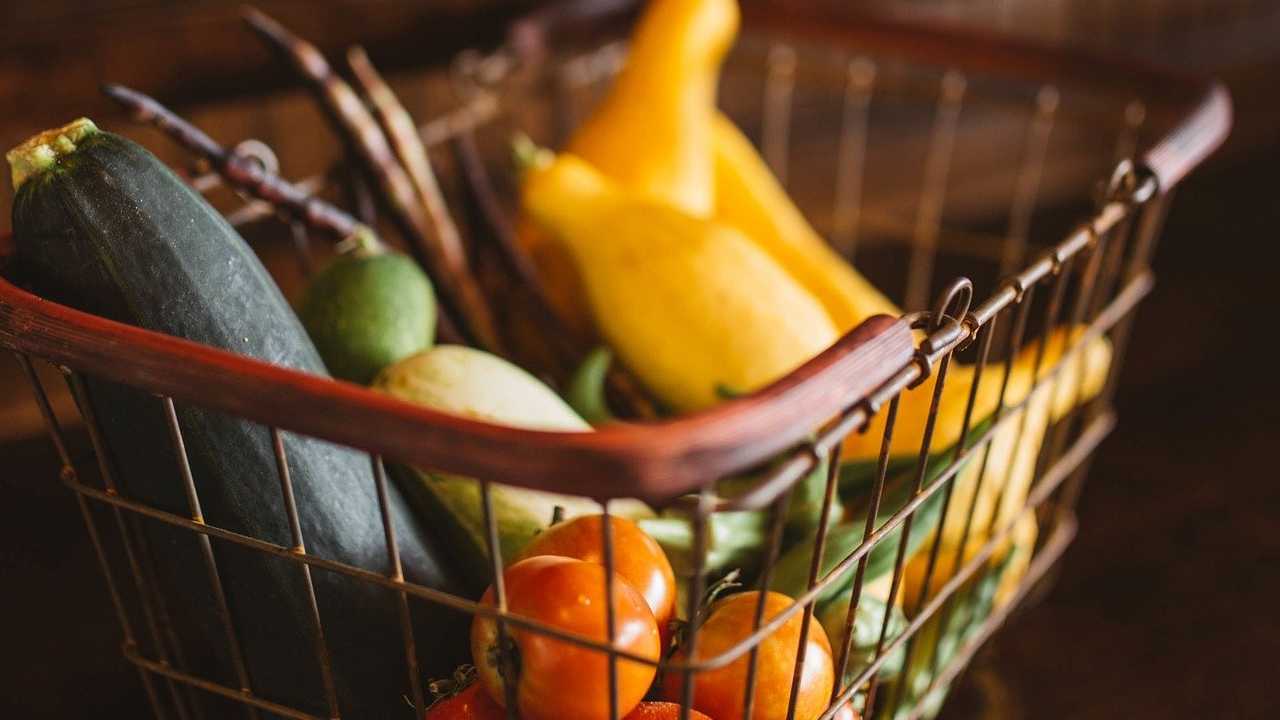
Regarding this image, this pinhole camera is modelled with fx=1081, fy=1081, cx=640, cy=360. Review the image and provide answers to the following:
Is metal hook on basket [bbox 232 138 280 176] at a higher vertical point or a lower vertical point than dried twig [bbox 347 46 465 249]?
lower

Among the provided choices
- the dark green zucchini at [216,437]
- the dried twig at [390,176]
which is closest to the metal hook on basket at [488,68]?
the dried twig at [390,176]

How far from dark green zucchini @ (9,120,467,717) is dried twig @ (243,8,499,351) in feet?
0.62

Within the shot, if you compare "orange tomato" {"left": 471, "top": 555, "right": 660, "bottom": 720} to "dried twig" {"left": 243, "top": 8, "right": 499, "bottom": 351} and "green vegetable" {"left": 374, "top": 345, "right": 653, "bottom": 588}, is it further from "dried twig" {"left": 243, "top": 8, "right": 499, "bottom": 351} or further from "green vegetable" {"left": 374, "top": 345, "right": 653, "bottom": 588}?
"dried twig" {"left": 243, "top": 8, "right": 499, "bottom": 351}

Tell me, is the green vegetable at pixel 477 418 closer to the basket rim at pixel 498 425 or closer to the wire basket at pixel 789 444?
the wire basket at pixel 789 444

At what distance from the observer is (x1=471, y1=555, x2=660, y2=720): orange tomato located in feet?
1.10

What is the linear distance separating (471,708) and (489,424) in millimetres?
144

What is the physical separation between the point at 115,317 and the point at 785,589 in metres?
0.30

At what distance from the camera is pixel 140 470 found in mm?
404

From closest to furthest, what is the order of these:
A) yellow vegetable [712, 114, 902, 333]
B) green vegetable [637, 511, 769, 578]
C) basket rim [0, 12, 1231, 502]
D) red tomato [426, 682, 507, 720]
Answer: basket rim [0, 12, 1231, 502] < red tomato [426, 682, 507, 720] < green vegetable [637, 511, 769, 578] < yellow vegetable [712, 114, 902, 333]

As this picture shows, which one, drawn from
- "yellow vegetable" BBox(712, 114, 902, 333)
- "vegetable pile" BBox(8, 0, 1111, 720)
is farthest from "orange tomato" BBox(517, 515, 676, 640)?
"yellow vegetable" BBox(712, 114, 902, 333)

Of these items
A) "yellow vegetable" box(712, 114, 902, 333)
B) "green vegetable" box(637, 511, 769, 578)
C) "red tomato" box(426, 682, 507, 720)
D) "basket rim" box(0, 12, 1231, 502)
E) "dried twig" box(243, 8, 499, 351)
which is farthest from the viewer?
"yellow vegetable" box(712, 114, 902, 333)

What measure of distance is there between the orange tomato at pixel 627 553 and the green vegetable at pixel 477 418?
0.06 m

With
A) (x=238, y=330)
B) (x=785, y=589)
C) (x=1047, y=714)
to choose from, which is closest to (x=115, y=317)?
(x=238, y=330)

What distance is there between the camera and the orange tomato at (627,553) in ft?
1.27
